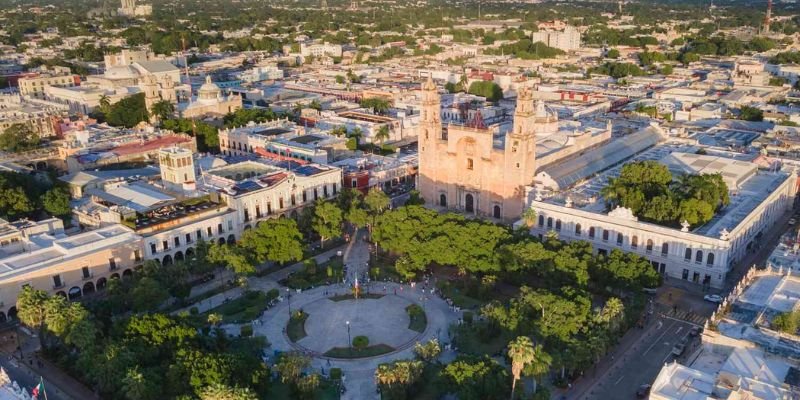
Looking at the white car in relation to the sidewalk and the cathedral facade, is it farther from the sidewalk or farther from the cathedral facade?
the cathedral facade

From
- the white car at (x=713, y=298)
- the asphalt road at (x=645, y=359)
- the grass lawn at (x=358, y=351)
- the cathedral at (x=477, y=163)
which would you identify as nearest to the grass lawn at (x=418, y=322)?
the grass lawn at (x=358, y=351)

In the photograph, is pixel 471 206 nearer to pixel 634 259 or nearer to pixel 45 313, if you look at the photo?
pixel 634 259

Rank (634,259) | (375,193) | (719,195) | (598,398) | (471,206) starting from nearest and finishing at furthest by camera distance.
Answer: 1. (598,398)
2. (634,259)
3. (719,195)
4. (375,193)
5. (471,206)

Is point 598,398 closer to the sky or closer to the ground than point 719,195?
closer to the ground

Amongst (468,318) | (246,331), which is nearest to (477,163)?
(468,318)

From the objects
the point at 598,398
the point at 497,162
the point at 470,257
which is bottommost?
the point at 598,398

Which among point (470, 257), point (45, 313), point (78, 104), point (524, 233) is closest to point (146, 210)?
point (45, 313)

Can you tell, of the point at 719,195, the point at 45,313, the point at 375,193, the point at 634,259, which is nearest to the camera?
the point at 45,313
